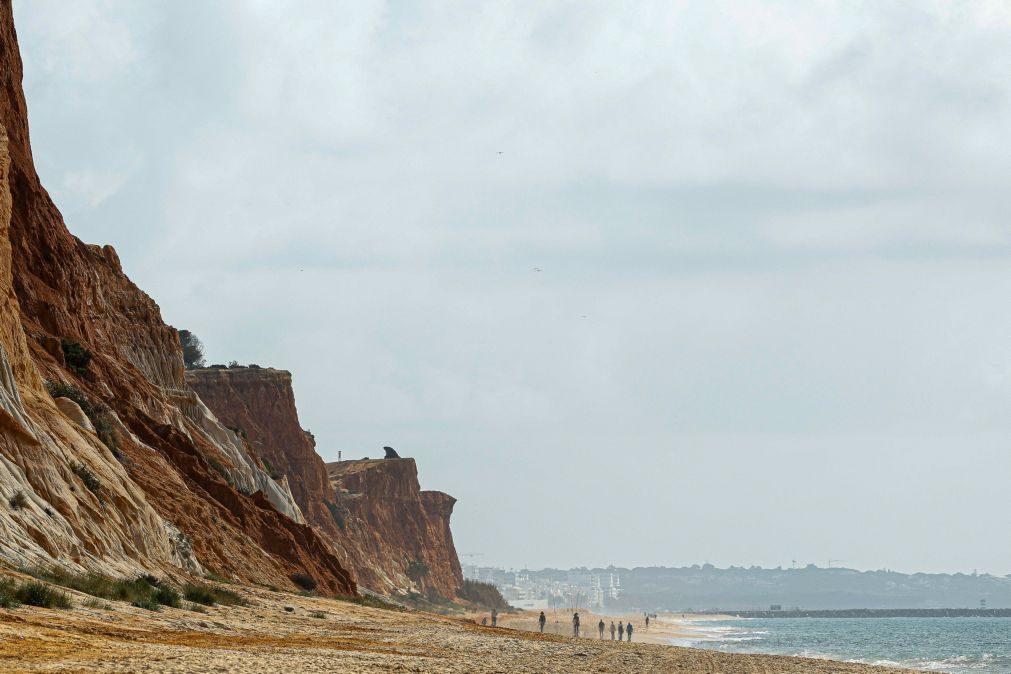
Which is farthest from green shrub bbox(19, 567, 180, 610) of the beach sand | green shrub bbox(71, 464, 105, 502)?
green shrub bbox(71, 464, 105, 502)

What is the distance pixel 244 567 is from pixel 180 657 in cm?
2407

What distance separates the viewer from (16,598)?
62.4 ft

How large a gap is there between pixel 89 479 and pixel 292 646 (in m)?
11.5

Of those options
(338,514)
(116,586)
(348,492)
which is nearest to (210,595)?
(116,586)

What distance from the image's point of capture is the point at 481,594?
14600cm

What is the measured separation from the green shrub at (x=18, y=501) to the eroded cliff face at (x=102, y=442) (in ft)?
0.14

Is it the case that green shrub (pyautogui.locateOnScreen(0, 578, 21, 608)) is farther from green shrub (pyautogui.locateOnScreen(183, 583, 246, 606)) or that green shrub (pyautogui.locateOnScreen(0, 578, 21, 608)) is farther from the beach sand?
green shrub (pyautogui.locateOnScreen(183, 583, 246, 606))

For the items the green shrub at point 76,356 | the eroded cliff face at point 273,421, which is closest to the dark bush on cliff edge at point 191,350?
the eroded cliff face at point 273,421

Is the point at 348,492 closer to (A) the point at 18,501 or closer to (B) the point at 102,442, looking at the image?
(B) the point at 102,442

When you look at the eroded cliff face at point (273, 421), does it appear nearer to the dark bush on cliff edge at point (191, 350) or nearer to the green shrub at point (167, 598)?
the dark bush on cliff edge at point (191, 350)

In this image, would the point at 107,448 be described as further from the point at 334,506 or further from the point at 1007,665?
the point at 334,506

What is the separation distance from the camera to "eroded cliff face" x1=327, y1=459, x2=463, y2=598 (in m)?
106

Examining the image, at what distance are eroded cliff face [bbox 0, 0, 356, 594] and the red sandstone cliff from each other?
19379 mm

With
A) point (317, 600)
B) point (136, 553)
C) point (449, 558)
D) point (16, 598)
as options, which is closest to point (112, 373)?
point (317, 600)
